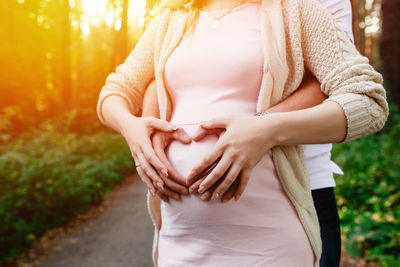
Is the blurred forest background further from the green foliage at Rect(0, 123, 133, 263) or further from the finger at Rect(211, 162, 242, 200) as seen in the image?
the finger at Rect(211, 162, 242, 200)

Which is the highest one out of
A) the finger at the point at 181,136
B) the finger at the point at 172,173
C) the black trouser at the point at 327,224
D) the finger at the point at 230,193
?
the finger at the point at 181,136

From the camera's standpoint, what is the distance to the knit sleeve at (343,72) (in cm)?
117

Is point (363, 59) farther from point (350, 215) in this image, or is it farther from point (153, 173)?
point (350, 215)

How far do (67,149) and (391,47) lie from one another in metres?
7.44

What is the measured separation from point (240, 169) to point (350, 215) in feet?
13.8

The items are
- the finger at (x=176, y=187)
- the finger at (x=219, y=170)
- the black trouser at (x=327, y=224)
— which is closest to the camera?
the finger at (x=219, y=170)

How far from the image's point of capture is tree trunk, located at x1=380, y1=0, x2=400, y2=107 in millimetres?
7691

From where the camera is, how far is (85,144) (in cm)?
960

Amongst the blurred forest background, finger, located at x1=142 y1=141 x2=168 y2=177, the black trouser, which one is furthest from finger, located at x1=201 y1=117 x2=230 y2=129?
the blurred forest background

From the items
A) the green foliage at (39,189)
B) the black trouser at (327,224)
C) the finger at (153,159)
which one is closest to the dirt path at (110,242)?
the green foliage at (39,189)

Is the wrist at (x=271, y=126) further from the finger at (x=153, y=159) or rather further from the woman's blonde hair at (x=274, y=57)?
the finger at (x=153, y=159)

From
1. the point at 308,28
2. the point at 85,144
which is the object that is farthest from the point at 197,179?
the point at 85,144

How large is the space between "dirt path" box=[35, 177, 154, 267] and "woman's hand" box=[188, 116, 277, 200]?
12.4 feet

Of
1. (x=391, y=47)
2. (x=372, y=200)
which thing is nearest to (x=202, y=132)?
(x=372, y=200)
